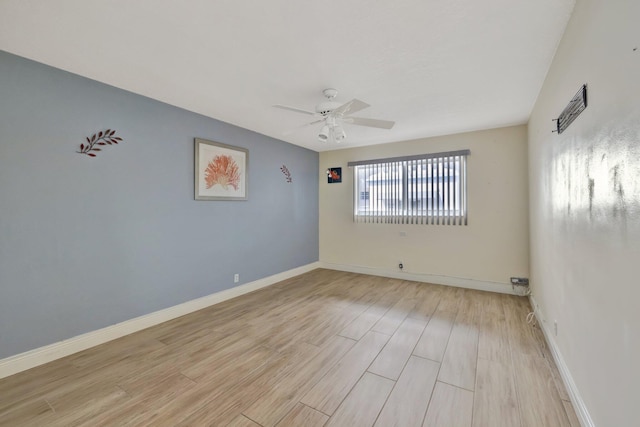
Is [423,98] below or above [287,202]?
above

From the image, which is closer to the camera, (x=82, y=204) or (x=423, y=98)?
(x=82, y=204)

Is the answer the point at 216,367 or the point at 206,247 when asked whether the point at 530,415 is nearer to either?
the point at 216,367

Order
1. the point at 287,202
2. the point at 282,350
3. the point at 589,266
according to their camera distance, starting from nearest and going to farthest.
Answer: the point at 589,266 < the point at 282,350 < the point at 287,202

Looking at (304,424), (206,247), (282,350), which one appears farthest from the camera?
(206,247)

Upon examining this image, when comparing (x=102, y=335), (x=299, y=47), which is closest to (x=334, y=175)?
(x=299, y=47)

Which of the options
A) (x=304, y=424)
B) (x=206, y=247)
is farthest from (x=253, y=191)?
(x=304, y=424)

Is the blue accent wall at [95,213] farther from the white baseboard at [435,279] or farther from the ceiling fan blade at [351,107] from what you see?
the white baseboard at [435,279]

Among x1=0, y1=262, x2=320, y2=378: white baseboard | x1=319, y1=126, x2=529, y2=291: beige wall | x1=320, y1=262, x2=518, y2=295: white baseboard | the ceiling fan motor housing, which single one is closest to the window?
x1=319, y1=126, x2=529, y2=291: beige wall

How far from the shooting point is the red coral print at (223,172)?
3.59m

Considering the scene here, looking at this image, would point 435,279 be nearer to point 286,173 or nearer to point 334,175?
point 334,175

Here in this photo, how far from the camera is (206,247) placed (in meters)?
3.57

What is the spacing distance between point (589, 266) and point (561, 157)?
97cm

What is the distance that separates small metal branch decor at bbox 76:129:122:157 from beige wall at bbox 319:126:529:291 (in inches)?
153

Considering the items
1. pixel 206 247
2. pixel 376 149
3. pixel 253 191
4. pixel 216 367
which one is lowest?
pixel 216 367
